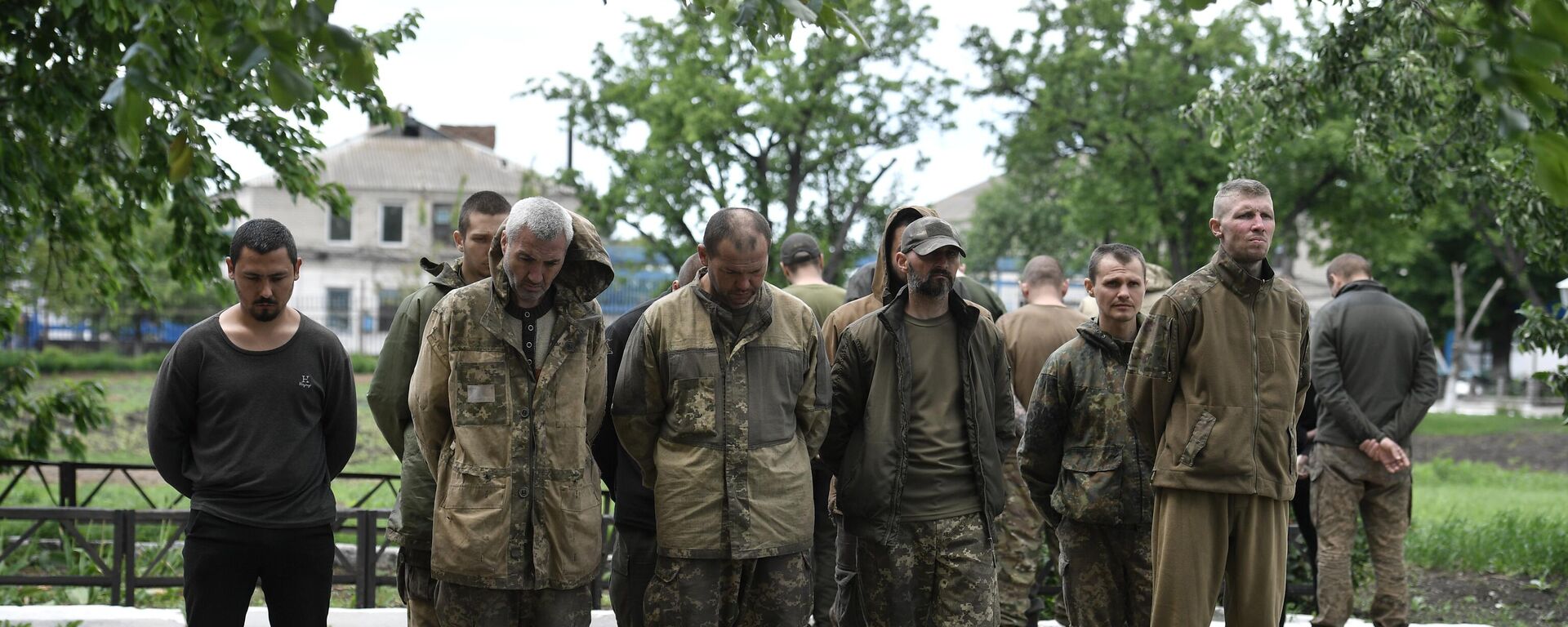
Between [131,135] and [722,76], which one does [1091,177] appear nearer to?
[722,76]

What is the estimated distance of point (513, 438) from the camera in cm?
433

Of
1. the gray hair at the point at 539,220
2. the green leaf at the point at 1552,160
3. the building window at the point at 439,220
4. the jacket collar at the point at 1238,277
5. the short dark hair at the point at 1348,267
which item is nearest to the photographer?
the green leaf at the point at 1552,160

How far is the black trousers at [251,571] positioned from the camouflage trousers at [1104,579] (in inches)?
118

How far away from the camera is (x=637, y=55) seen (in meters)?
30.4

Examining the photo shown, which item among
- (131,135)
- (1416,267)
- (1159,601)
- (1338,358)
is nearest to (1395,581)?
(1338,358)

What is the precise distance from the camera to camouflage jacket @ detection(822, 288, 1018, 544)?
508cm

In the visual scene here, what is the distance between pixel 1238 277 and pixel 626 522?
251cm

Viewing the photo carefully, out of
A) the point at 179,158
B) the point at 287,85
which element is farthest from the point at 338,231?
the point at 287,85

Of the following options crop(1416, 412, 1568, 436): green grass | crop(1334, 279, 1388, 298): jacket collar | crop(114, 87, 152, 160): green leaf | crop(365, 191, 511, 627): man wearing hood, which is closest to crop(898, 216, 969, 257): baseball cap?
crop(365, 191, 511, 627): man wearing hood

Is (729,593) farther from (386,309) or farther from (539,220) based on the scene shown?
(386,309)

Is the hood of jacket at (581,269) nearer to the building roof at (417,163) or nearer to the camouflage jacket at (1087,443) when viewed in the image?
the camouflage jacket at (1087,443)

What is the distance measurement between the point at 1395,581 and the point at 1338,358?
4.26 ft

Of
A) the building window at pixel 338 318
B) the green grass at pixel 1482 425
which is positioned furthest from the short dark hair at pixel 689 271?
the building window at pixel 338 318

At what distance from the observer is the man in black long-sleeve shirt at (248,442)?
464cm
